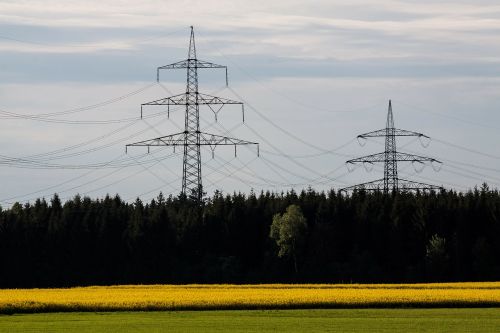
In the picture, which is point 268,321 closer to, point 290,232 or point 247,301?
point 247,301

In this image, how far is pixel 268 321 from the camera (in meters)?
73.6

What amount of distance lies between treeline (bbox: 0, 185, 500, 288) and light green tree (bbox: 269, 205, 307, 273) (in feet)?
1.32

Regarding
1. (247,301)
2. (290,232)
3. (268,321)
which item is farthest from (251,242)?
(268,321)

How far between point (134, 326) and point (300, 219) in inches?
3243

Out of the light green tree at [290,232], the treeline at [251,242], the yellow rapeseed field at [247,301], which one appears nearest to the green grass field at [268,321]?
the yellow rapeseed field at [247,301]

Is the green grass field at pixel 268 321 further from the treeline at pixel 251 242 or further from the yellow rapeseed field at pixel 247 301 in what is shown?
the treeline at pixel 251 242

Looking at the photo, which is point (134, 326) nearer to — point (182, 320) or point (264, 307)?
point (182, 320)

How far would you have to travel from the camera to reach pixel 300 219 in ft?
501

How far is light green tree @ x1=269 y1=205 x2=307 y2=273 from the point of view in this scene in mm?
150375

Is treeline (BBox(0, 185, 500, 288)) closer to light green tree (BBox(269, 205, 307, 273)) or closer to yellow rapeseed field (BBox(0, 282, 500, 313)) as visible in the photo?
light green tree (BBox(269, 205, 307, 273))

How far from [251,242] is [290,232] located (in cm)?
1053

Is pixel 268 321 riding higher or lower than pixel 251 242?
lower

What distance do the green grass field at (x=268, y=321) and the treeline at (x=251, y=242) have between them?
206 ft

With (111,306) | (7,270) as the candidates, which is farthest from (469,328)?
(7,270)
